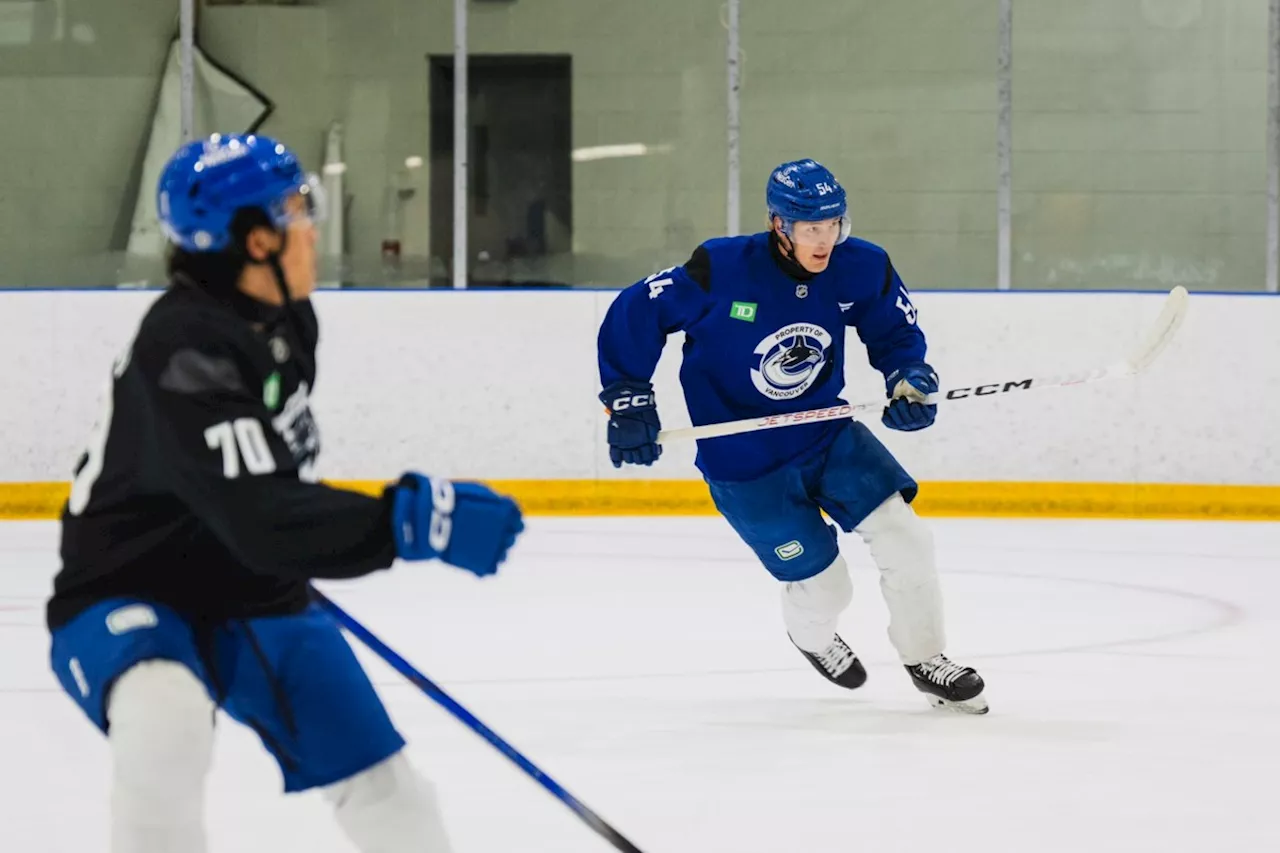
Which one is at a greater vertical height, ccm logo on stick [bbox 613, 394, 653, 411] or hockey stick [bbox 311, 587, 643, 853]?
ccm logo on stick [bbox 613, 394, 653, 411]

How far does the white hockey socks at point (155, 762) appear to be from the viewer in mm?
1648

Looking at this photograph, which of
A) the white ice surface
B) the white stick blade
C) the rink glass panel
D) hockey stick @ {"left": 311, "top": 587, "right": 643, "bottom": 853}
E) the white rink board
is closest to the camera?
A: hockey stick @ {"left": 311, "top": 587, "right": 643, "bottom": 853}

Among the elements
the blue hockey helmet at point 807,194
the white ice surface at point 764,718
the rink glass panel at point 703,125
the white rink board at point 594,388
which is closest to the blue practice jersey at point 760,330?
the blue hockey helmet at point 807,194

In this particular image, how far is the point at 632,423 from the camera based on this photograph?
3592 mm

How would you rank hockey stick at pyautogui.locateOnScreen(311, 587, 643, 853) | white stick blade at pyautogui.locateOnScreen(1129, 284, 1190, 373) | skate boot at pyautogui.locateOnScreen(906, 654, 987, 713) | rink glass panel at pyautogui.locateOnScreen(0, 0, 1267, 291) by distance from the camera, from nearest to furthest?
hockey stick at pyautogui.locateOnScreen(311, 587, 643, 853), skate boot at pyautogui.locateOnScreen(906, 654, 987, 713), white stick blade at pyautogui.locateOnScreen(1129, 284, 1190, 373), rink glass panel at pyautogui.locateOnScreen(0, 0, 1267, 291)

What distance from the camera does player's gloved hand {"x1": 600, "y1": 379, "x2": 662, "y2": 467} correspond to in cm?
359

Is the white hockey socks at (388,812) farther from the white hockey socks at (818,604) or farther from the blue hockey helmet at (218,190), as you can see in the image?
the white hockey socks at (818,604)

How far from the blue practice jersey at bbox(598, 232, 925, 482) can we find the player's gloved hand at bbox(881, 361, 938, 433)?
0.06m

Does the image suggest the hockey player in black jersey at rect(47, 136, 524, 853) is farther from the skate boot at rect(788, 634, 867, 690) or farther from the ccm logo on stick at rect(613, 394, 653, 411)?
the skate boot at rect(788, 634, 867, 690)

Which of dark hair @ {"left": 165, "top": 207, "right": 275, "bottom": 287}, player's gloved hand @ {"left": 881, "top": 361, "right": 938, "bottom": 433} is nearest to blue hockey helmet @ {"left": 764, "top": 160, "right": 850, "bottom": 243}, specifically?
player's gloved hand @ {"left": 881, "top": 361, "right": 938, "bottom": 433}

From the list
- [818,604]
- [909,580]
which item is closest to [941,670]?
[909,580]

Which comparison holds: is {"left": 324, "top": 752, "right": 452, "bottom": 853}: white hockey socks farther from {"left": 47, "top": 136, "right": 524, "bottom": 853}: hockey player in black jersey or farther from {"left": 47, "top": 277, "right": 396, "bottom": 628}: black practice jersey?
{"left": 47, "top": 277, "right": 396, "bottom": 628}: black practice jersey

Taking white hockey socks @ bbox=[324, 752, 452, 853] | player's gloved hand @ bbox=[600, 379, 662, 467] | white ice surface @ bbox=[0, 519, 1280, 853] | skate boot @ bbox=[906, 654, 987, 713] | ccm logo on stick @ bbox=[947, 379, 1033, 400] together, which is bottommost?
white ice surface @ bbox=[0, 519, 1280, 853]

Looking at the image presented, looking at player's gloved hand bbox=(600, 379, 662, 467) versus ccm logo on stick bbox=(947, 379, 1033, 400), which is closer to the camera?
player's gloved hand bbox=(600, 379, 662, 467)
